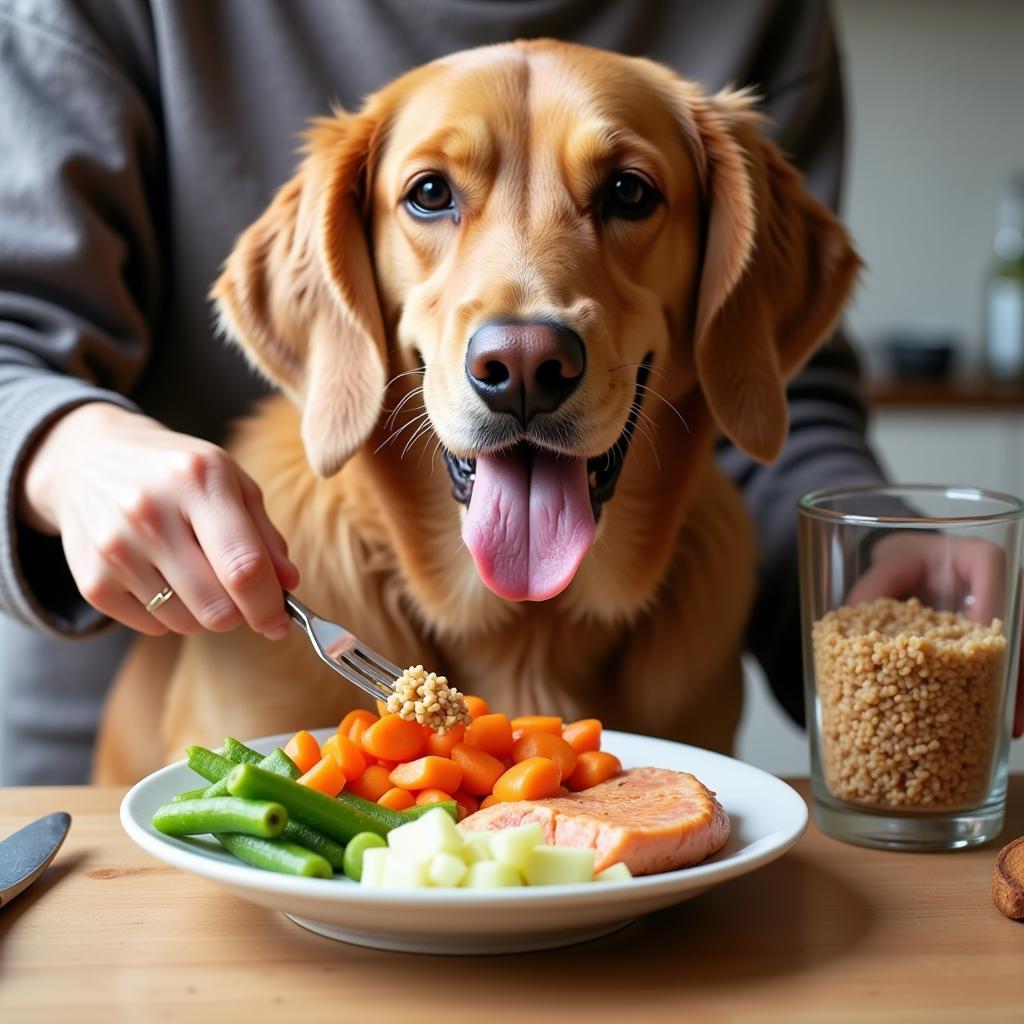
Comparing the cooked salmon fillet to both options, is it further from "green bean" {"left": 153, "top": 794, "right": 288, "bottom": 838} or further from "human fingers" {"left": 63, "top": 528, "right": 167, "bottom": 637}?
"human fingers" {"left": 63, "top": 528, "right": 167, "bottom": 637}

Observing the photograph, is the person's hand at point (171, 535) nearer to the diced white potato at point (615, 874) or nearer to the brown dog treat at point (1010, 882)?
the diced white potato at point (615, 874)

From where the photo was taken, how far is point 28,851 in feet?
3.33

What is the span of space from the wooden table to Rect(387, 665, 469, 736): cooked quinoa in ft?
0.64

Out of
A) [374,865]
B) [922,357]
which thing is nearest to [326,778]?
[374,865]

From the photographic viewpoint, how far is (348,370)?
1507 millimetres

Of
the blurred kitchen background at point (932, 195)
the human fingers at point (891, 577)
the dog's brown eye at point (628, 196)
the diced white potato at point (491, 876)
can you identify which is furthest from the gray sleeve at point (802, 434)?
the blurred kitchen background at point (932, 195)

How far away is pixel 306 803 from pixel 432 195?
81cm

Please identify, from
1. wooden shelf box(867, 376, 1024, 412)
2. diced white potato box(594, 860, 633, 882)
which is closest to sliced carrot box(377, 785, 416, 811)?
diced white potato box(594, 860, 633, 882)

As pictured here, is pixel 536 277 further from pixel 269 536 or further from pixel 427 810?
pixel 427 810

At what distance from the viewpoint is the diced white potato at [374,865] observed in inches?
32.7

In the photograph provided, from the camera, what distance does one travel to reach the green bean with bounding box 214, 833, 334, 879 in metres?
0.86

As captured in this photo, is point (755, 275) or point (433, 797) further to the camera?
point (755, 275)

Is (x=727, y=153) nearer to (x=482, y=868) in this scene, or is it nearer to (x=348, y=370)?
(x=348, y=370)

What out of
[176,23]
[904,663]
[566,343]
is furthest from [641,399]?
[176,23]
